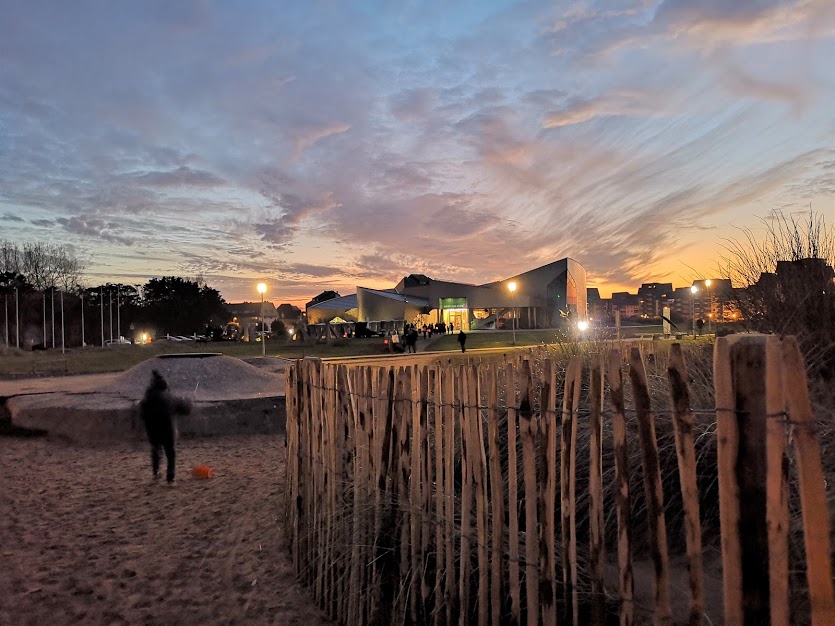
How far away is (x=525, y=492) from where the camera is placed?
314 cm

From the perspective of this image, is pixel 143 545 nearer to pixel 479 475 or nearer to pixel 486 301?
pixel 479 475

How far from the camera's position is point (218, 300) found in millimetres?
90625

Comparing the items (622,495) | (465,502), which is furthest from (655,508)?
(465,502)

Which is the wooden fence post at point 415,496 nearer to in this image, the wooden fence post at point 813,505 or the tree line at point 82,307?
the wooden fence post at point 813,505

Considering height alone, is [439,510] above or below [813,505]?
below

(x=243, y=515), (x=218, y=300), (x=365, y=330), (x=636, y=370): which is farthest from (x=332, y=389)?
(x=218, y=300)

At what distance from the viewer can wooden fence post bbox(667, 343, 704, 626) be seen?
2.05m

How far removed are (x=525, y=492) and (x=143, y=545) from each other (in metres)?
3.86

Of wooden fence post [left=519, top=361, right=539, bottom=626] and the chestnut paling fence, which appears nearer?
the chestnut paling fence

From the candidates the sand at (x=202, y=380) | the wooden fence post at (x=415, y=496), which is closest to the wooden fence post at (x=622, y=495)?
the wooden fence post at (x=415, y=496)

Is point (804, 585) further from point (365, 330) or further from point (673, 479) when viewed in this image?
Result: point (365, 330)

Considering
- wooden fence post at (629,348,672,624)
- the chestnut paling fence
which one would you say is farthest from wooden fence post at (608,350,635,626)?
wooden fence post at (629,348,672,624)

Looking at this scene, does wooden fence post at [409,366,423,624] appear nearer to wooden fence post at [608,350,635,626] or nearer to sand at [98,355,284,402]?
wooden fence post at [608,350,635,626]

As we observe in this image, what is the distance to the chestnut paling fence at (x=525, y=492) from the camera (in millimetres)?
1790
